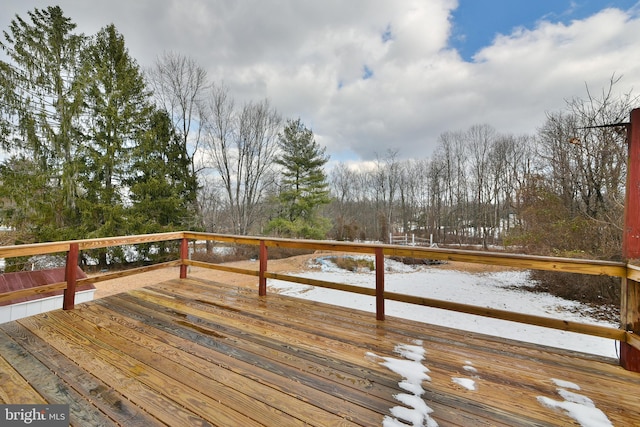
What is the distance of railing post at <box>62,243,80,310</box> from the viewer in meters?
2.86

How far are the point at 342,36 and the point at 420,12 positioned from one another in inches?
95.0

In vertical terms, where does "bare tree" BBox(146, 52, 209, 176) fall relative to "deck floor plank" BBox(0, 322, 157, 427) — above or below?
above

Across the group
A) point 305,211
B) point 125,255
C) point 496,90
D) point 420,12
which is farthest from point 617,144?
point 125,255

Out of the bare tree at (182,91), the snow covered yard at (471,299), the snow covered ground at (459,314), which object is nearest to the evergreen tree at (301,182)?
the snow covered ground at (459,314)

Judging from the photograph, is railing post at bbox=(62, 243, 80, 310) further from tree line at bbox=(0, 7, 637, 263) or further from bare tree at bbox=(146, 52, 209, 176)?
bare tree at bbox=(146, 52, 209, 176)

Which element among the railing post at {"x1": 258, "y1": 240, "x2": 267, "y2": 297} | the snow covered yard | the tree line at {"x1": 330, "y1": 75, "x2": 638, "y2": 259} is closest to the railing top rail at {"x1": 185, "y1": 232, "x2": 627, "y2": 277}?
the railing post at {"x1": 258, "y1": 240, "x2": 267, "y2": 297}

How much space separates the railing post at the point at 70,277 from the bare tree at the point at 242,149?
12.6 metres

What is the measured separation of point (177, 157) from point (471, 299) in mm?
14163

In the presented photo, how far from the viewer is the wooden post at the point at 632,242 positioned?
1.82 meters

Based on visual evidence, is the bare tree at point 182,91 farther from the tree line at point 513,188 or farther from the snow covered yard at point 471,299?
the tree line at point 513,188

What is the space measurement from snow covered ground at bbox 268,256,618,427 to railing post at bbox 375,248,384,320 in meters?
0.54

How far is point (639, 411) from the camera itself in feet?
4.75

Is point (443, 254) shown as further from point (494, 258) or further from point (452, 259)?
point (494, 258)

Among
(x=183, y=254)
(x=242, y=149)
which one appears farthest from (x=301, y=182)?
(x=183, y=254)
